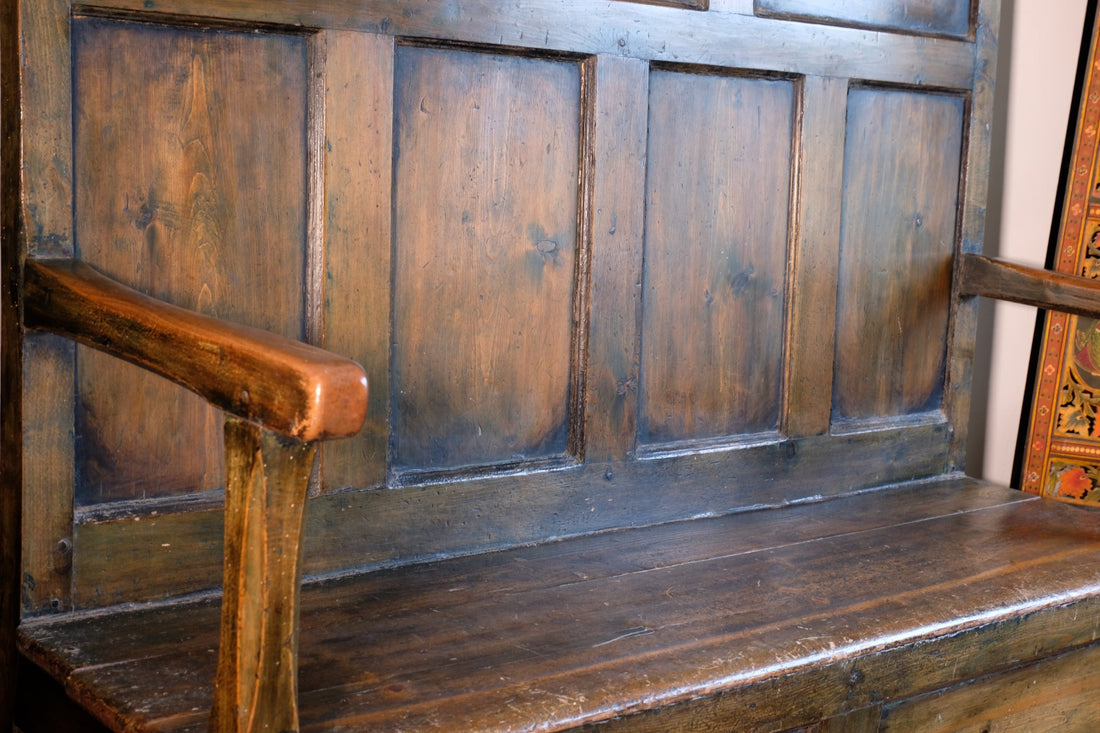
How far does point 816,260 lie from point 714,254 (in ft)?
0.76

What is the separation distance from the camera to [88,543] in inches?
58.1

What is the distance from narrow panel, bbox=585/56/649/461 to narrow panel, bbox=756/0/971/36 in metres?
0.35

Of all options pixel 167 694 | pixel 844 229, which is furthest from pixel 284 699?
pixel 844 229

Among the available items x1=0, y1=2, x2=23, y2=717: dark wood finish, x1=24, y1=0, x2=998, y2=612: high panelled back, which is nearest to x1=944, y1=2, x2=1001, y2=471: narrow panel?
x1=24, y1=0, x2=998, y2=612: high panelled back

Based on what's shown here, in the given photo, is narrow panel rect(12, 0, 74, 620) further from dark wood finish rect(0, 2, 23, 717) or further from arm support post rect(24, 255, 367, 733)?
arm support post rect(24, 255, 367, 733)

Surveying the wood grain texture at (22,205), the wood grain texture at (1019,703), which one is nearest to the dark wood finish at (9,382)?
the wood grain texture at (22,205)

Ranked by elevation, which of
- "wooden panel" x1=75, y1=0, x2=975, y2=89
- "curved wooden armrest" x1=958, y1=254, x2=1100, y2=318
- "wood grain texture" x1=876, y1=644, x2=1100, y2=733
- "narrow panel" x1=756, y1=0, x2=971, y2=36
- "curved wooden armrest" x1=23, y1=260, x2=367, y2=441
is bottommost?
"wood grain texture" x1=876, y1=644, x2=1100, y2=733

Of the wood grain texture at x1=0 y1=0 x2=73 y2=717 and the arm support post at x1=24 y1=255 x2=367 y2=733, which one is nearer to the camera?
the arm support post at x1=24 y1=255 x2=367 y2=733

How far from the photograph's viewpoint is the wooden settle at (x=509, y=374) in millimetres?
1315

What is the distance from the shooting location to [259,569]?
1.07 m

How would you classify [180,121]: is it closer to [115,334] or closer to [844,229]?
[115,334]

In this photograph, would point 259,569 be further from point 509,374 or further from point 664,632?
point 509,374

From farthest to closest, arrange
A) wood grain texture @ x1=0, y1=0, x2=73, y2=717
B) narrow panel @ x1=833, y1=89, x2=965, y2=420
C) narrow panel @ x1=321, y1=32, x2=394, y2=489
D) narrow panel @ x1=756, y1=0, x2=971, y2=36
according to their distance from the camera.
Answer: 1. narrow panel @ x1=833, y1=89, x2=965, y2=420
2. narrow panel @ x1=756, y1=0, x2=971, y2=36
3. narrow panel @ x1=321, y1=32, x2=394, y2=489
4. wood grain texture @ x1=0, y1=0, x2=73, y2=717

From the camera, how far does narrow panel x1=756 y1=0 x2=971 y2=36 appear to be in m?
2.05
